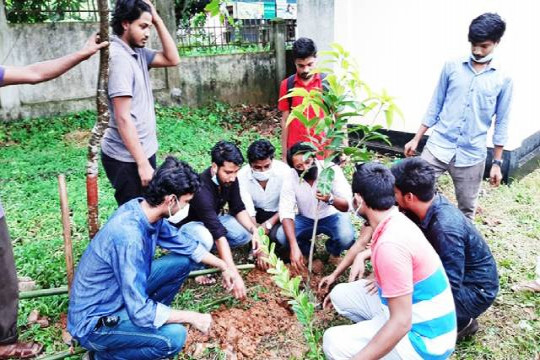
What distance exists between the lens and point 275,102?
30.6ft

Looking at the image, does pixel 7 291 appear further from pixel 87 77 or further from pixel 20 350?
pixel 87 77

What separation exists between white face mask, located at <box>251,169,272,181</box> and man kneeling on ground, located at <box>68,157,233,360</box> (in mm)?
1299

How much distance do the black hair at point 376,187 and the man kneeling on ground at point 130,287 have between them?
95cm

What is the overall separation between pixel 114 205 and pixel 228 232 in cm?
159

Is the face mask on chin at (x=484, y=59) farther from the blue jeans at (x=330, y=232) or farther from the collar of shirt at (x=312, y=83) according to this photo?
the blue jeans at (x=330, y=232)

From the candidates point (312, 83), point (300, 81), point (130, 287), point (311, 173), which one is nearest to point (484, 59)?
point (312, 83)

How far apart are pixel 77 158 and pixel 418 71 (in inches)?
194

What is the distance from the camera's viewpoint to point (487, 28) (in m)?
3.30

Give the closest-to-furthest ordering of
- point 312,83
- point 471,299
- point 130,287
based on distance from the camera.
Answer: point 130,287 < point 471,299 < point 312,83

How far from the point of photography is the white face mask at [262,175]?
152 inches

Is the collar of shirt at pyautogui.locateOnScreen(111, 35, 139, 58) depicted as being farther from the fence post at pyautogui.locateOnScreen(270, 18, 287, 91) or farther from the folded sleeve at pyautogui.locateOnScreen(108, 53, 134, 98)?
the fence post at pyautogui.locateOnScreen(270, 18, 287, 91)

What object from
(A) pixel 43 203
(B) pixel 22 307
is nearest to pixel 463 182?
(B) pixel 22 307

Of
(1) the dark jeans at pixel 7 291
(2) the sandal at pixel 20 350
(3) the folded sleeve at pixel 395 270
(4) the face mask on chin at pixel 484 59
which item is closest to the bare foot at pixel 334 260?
(3) the folded sleeve at pixel 395 270

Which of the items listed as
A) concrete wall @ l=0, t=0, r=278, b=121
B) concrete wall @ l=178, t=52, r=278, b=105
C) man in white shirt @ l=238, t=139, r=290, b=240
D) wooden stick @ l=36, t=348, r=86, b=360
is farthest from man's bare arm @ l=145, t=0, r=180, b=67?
concrete wall @ l=178, t=52, r=278, b=105
